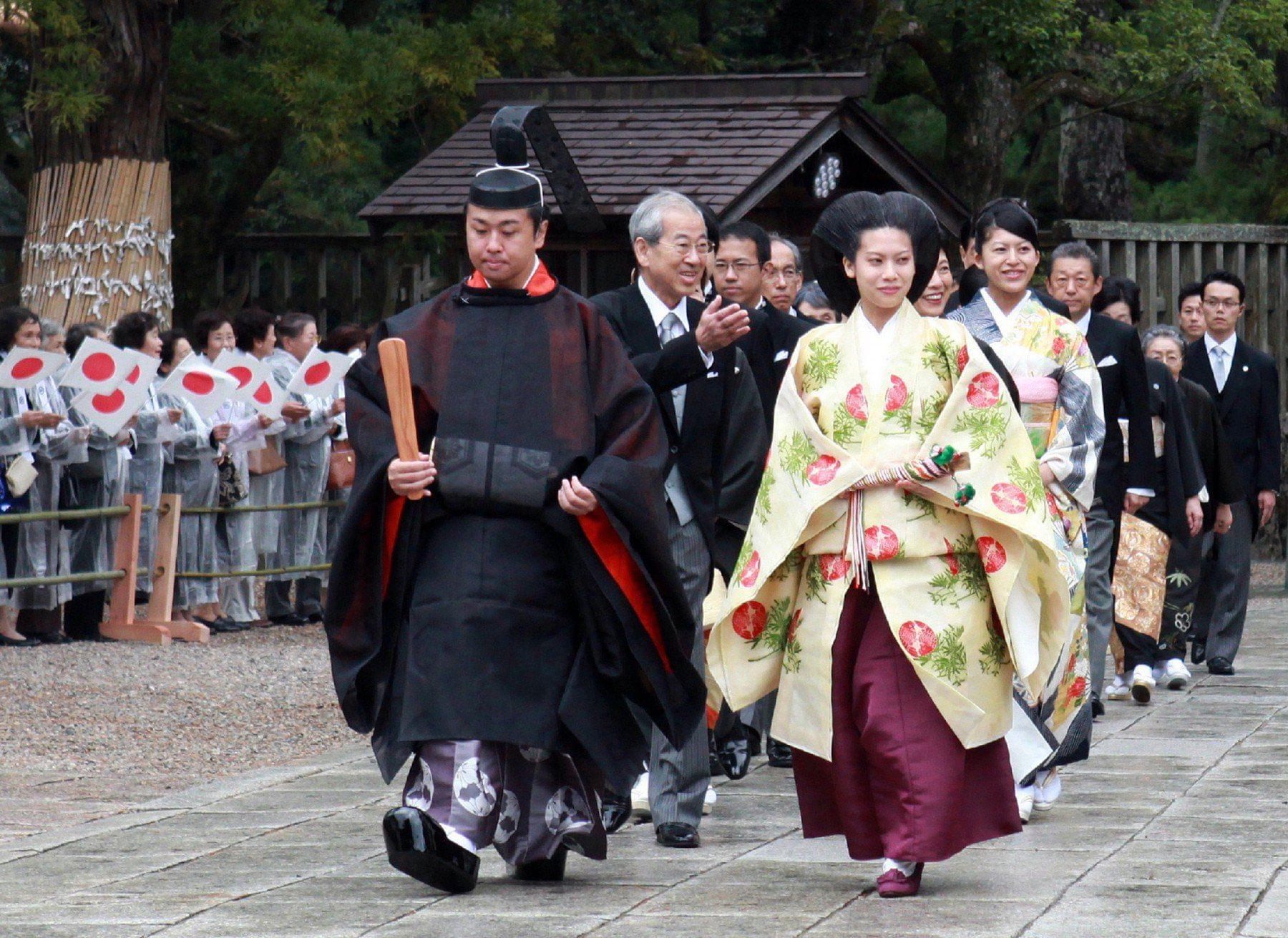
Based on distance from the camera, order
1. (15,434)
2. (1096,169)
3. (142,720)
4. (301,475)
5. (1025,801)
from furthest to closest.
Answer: (1096,169) < (301,475) < (15,434) < (142,720) < (1025,801)

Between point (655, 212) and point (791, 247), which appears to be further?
point (791, 247)

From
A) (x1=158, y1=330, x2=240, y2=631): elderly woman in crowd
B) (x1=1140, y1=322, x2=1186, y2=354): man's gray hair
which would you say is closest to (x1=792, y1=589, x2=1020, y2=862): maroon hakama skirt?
(x1=1140, y1=322, x2=1186, y2=354): man's gray hair

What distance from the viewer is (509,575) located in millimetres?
Result: 4785

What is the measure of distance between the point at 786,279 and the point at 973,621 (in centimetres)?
291

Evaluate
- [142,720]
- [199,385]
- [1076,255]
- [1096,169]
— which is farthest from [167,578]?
[1096,169]

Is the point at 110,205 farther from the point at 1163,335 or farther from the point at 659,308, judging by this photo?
the point at 659,308

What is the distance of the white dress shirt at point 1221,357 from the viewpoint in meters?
10.7

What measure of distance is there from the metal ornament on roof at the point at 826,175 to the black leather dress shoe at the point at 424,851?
334 inches

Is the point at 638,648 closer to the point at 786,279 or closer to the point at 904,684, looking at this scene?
the point at 904,684

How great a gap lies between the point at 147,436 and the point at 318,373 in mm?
1047

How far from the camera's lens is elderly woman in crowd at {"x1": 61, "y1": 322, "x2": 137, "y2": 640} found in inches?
408

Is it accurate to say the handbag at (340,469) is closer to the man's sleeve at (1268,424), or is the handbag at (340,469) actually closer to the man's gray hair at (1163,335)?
the man's gray hair at (1163,335)

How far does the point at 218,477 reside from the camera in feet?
36.6

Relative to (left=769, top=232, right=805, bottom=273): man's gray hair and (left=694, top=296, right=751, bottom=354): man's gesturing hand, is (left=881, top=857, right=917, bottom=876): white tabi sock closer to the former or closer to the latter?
(left=694, top=296, right=751, bottom=354): man's gesturing hand
